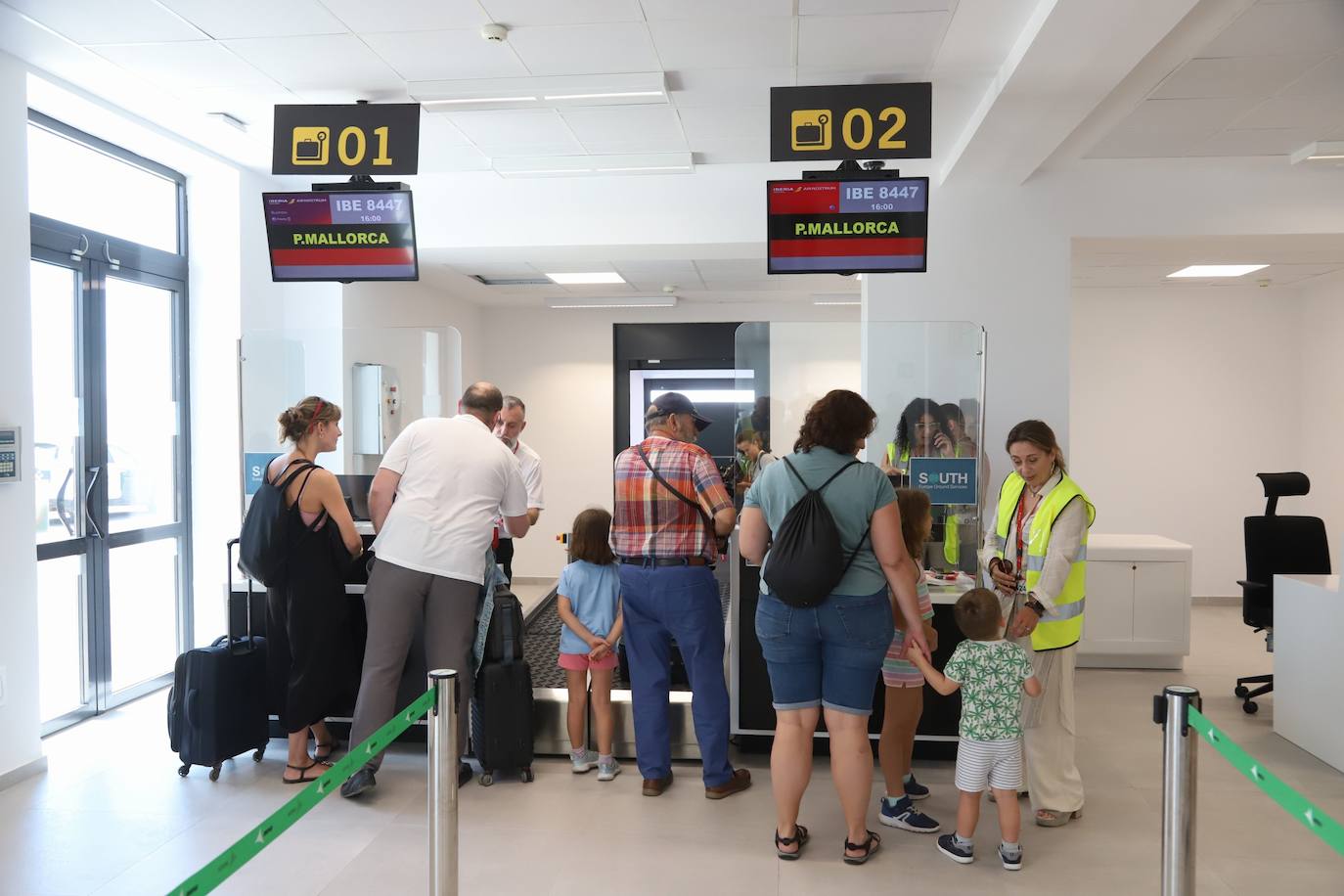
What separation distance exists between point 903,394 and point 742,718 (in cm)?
158

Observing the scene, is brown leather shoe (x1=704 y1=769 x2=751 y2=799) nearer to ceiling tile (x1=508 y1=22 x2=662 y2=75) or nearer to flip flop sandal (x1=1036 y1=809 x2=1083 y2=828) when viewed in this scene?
flip flop sandal (x1=1036 y1=809 x2=1083 y2=828)

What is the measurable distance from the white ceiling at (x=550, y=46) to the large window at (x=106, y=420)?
804 mm

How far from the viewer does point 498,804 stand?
3.62 meters

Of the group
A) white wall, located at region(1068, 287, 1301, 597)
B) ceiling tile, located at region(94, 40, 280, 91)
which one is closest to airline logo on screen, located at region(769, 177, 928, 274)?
ceiling tile, located at region(94, 40, 280, 91)

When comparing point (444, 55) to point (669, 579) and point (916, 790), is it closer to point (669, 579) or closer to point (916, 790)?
point (669, 579)

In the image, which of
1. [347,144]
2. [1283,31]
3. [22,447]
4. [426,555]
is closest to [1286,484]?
[1283,31]

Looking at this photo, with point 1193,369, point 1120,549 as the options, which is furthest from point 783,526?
point 1193,369

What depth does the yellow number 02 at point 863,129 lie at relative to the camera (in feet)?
12.9

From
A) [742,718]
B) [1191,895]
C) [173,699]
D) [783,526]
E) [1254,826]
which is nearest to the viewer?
[1191,895]

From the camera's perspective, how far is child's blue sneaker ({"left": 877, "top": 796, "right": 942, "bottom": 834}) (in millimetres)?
3359

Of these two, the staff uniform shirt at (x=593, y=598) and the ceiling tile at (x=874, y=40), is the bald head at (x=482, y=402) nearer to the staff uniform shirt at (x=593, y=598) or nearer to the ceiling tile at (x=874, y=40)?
the staff uniform shirt at (x=593, y=598)

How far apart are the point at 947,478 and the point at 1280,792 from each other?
2.40 metres

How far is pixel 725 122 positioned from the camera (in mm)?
4797

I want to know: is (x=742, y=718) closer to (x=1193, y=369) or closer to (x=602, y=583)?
(x=602, y=583)
